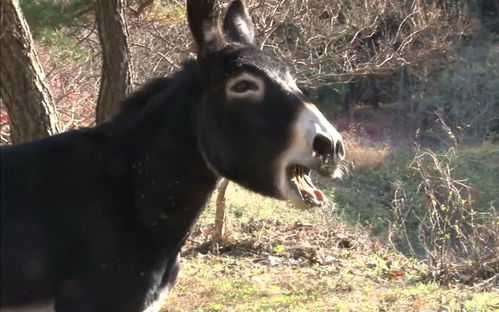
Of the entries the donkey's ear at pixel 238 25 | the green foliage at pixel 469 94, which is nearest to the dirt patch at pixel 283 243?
the donkey's ear at pixel 238 25

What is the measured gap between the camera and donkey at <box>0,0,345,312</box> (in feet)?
11.4

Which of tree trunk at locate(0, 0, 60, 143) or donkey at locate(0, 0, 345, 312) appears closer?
donkey at locate(0, 0, 345, 312)

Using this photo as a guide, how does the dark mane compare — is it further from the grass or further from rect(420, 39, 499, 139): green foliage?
rect(420, 39, 499, 139): green foliage

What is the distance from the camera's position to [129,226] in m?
3.64

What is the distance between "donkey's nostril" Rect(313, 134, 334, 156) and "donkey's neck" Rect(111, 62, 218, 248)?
0.59 metres

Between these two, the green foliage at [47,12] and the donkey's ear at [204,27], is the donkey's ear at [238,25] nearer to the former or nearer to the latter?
the donkey's ear at [204,27]

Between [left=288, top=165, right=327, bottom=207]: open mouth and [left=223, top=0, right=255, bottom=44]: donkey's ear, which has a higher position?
[left=223, top=0, right=255, bottom=44]: donkey's ear

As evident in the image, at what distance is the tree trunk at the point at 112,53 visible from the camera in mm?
6531

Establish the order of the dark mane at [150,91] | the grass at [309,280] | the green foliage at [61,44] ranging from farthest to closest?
the green foliage at [61,44]
the grass at [309,280]
the dark mane at [150,91]

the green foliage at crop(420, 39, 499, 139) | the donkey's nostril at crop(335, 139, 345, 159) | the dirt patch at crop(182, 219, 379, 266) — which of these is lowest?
the green foliage at crop(420, 39, 499, 139)

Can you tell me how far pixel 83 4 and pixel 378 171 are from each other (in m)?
13.8

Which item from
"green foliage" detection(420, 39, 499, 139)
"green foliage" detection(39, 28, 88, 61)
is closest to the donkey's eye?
"green foliage" detection(39, 28, 88, 61)

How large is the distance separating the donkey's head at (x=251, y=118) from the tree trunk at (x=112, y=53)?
9.59 ft

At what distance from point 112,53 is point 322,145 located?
11.9 ft
